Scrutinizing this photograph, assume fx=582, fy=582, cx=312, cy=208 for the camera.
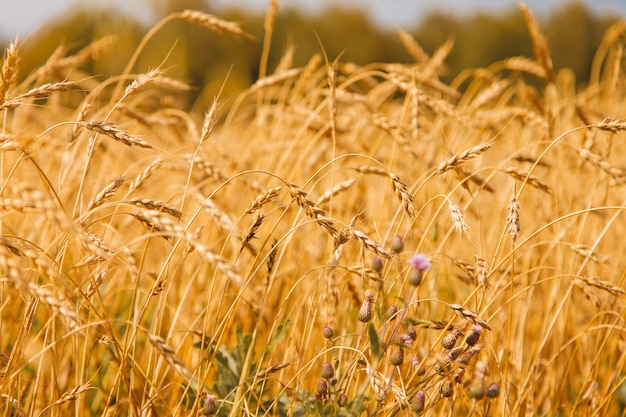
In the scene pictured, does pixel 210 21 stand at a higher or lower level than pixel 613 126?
higher

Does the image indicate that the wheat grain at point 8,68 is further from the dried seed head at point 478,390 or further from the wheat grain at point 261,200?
the dried seed head at point 478,390

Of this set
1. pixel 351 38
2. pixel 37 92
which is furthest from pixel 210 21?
pixel 351 38

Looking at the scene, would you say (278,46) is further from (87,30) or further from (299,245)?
(299,245)

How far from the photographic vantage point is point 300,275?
2148mm

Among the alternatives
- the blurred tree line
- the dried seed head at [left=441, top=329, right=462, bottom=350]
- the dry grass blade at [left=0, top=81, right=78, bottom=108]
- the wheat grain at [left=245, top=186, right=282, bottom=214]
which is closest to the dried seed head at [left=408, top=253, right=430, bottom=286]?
the dried seed head at [left=441, top=329, right=462, bottom=350]

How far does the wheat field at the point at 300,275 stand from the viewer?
120 cm

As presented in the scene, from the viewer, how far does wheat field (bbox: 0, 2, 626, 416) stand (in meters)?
1.20

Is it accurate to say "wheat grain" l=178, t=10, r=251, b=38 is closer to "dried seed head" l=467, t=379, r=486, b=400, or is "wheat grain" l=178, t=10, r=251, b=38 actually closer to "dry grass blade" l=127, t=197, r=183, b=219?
"dry grass blade" l=127, t=197, r=183, b=219

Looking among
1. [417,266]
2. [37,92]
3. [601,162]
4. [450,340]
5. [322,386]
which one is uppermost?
[37,92]

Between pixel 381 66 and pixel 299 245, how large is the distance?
936 millimetres

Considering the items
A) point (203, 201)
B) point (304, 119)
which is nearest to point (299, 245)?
point (304, 119)

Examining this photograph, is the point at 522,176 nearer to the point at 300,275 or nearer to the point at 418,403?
the point at 418,403

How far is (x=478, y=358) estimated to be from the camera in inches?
72.1

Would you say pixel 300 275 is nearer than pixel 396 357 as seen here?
No
